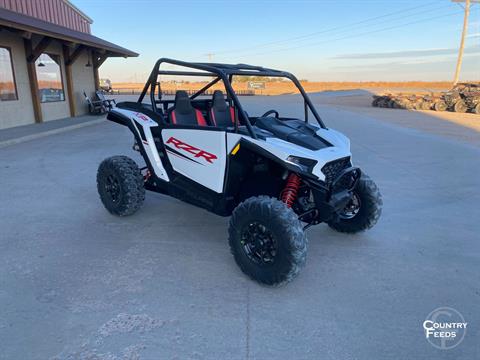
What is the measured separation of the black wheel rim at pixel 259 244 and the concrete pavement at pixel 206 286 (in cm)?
22

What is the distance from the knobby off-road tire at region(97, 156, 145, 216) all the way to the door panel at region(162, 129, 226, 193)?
61 cm

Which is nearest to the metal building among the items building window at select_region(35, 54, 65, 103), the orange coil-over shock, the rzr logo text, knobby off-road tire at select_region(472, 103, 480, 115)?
building window at select_region(35, 54, 65, 103)

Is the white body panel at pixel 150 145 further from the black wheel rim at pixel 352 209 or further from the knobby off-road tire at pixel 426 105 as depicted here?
the knobby off-road tire at pixel 426 105

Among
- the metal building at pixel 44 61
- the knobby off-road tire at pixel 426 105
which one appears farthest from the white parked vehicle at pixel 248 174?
the knobby off-road tire at pixel 426 105

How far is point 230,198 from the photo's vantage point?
330 cm

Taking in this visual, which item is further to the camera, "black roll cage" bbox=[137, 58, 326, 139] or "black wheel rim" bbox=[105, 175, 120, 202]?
"black wheel rim" bbox=[105, 175, 120, 202]

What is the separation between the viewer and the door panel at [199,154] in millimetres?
3141

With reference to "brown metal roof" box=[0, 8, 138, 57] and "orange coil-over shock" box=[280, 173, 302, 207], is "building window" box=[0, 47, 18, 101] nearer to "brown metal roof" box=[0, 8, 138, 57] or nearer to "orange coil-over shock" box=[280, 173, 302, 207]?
"brown metal roof" box=[0, 8, 138, 57]

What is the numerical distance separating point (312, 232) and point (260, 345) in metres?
1.82

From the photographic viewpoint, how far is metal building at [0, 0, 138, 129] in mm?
10422

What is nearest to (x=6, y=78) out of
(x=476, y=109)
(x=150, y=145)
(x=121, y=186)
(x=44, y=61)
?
(x=44, y=61)

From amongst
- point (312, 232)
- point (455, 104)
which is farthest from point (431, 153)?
point (455, 104)

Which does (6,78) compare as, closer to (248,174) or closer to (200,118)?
(200,118)

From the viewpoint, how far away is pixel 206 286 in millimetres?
2777
